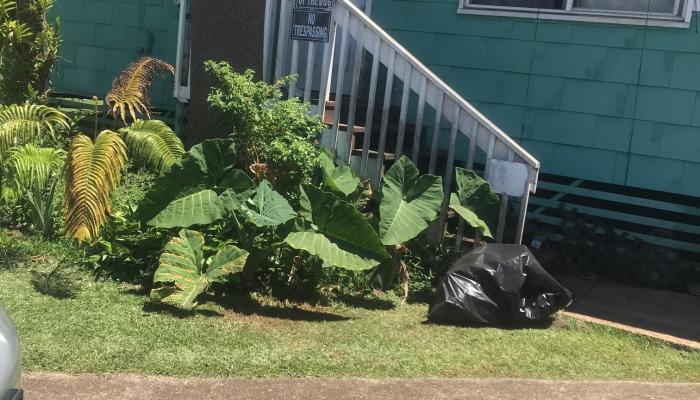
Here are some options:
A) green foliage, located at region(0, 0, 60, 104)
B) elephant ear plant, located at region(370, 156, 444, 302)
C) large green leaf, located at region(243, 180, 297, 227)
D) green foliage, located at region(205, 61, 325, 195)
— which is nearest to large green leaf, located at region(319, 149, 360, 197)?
green foliage, located at region(205, 61, 325, 195)

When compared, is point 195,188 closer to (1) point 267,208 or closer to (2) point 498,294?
(1) point 267,208

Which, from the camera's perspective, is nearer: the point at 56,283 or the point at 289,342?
the point at 289,342

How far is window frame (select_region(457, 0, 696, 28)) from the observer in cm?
691

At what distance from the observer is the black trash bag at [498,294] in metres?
5.59

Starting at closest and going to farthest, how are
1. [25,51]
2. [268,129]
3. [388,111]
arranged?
1. [268,129]
2. [388,111]
3. [25,51]

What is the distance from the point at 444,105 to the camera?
650 centimetres

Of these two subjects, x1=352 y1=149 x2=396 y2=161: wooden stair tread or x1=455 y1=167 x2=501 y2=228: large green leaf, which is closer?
x1=455 y1=167 x2=501 y2=228: large green leaf

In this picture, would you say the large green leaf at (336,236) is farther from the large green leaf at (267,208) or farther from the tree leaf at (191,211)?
the tree leaf at (191,211)

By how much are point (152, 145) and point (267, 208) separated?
1492 millimetres

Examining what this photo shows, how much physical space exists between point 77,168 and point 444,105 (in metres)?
2.97

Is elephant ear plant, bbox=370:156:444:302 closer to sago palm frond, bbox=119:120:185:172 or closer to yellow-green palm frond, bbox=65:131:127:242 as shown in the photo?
sago palm frond, bbox=119:120:185:172

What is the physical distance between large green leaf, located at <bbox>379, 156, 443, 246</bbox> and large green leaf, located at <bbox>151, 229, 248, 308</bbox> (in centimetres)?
111

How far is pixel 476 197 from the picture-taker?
6273 millimetres

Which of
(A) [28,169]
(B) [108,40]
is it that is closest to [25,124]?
(A) [28,169]
